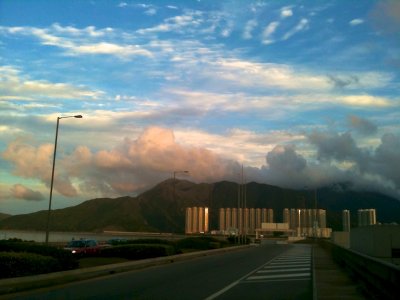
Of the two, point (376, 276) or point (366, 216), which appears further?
point (366, 216)

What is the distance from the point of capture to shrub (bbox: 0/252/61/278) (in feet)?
64.9

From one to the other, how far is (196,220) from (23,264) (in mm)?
96168

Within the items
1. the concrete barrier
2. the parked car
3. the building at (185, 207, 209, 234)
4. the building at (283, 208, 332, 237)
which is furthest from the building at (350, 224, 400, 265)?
the building at (283, 208, 332, 237)

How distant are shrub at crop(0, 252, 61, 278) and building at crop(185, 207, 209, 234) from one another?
91.3m

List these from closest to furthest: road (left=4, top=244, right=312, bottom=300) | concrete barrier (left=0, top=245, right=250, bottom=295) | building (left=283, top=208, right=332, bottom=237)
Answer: road (left=4, top=244, right=312, bottom=300)
concrete barrier (left=0, top=245, right=250, bottom=295)
building (left=283, top=208, right=332, bottom=237)

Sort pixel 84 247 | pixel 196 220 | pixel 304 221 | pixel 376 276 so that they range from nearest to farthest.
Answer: pixel 376 276
pixel 84 247
pixel 196 220
pixel 304 221

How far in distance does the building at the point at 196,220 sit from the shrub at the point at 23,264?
91.3m

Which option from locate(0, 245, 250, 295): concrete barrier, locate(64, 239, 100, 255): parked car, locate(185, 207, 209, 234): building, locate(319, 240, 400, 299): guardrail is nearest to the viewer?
locate(319, 240, 400, 299): guardrail

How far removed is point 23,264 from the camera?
2050 cm

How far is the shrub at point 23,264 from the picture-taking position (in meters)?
19.8

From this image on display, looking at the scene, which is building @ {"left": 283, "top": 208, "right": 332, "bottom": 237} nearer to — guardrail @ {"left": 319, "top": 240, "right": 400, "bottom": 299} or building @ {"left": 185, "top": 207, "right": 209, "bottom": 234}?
building @ {"left": 185, "top": 207, "right": 209, "bottom": 234}

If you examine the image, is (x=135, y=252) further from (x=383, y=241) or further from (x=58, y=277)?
(x=383, y=241)

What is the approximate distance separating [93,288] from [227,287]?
475cm

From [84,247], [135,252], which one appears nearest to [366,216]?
[84,247]
